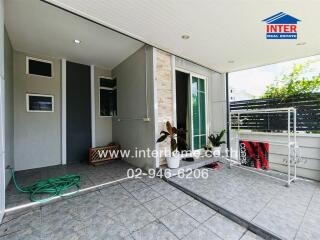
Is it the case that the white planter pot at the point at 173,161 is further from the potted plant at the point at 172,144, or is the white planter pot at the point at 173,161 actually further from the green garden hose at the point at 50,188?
the green garden hose at the point at 50,188

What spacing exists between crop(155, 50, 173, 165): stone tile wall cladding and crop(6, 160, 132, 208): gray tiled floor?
1189mm

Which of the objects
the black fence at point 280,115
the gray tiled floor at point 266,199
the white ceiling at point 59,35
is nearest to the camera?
the gray tiled floor at point 266,199

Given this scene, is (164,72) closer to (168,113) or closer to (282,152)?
(168,113)

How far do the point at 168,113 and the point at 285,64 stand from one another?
341 cm

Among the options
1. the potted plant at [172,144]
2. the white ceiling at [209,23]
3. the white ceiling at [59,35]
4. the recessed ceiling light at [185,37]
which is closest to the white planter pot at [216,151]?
the potted plant at [172,144]

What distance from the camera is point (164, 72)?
3562mm

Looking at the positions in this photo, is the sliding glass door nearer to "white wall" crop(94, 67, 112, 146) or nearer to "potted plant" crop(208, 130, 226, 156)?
"potted plant" crop(208, 130, 226, 156)

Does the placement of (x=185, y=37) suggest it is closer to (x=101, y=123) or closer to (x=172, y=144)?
(x=172, y=144)

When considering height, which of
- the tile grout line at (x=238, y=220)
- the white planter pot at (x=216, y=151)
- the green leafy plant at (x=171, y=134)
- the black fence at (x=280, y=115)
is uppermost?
the black fence at (x=280, y=115)

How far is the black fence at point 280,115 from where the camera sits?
333cm

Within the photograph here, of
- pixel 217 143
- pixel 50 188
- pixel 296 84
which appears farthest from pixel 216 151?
pixel 50 188

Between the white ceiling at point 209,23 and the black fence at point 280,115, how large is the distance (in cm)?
108

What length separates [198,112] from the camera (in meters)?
4.65

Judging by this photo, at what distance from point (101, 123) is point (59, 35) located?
2645mm
